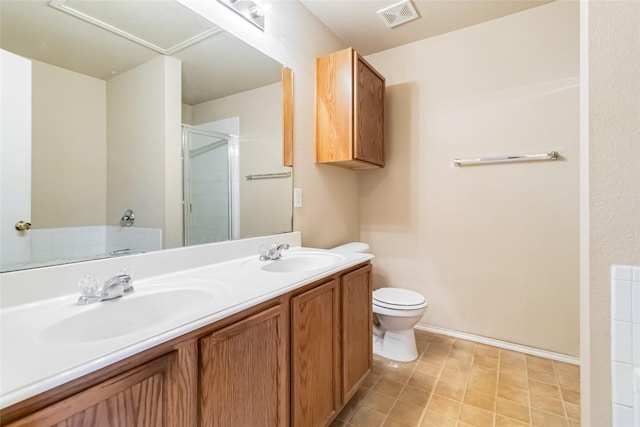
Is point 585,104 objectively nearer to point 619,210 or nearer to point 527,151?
point 619,210

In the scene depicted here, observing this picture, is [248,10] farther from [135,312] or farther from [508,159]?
[508,159]

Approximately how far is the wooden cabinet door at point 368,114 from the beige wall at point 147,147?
3.83 feet

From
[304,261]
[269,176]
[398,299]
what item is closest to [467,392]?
[398,299]

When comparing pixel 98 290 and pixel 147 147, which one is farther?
pixel 147 147

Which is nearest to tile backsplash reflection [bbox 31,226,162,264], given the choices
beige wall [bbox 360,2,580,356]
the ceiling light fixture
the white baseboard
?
the ceiling light fixture

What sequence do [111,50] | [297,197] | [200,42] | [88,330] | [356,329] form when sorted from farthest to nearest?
[297,197], [356,329], [200,42], [111,50], [88,330]

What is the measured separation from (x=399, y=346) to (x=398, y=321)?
229 mm

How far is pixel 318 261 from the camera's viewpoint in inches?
64.2

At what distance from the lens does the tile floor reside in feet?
4.74

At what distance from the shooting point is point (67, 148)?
958 mm

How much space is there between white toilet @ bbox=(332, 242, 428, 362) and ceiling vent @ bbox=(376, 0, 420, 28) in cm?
206

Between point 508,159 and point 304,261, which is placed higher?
point 508,159

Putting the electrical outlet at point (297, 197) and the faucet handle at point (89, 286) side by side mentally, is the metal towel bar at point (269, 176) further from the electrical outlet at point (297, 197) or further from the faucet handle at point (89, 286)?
the faucet handle at point (89, 286)

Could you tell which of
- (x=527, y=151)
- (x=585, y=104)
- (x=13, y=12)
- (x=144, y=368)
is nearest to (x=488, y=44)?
(x=527, y=151)
